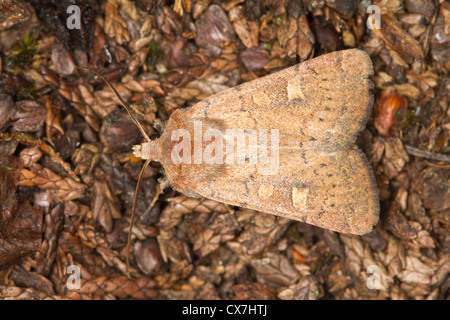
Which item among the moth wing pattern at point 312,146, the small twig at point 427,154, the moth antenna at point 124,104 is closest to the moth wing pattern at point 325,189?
the moth wing pattern at point 312,146

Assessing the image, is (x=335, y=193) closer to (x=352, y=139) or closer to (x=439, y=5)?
(x=352, y=139)

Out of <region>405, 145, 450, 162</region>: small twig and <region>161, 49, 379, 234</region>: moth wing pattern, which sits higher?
<region>161, 49, 379, 234</region>: moth wing pattern

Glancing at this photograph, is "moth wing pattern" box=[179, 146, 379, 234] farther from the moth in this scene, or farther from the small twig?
the small twig

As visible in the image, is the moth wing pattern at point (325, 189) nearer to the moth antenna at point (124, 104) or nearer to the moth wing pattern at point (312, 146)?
the moth wing pattern at point (312, 146)

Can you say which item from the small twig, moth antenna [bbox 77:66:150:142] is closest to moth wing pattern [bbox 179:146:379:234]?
the small twig

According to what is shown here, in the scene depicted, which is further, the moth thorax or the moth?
the moth thorax

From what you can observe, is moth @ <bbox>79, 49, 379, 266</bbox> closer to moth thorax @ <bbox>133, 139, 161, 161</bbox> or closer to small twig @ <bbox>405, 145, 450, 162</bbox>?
moth thorax @ <bbox>133, 139, 161, 161</bbox>
